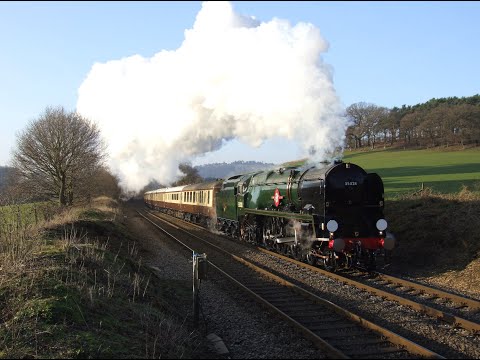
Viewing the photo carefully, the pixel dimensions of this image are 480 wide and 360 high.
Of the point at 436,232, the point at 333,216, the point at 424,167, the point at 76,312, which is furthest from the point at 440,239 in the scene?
the point at 424,167

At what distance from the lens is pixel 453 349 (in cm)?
623

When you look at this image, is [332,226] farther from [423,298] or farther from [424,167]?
[424,167]

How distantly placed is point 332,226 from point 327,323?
15.0 ft

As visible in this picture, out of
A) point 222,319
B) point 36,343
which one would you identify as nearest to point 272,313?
point 222,319

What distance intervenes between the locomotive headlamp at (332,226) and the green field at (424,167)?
17469 millimetres

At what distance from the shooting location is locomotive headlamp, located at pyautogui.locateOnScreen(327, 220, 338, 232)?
38.4 feet

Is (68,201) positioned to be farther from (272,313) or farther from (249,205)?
(272,313)

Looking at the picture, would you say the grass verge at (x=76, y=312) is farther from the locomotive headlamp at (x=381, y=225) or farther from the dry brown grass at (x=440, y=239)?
the dry brown grass at (x=440, y=239)

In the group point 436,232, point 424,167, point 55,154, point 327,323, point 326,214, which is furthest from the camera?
point 424,167

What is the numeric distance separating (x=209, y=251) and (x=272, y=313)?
9.34m

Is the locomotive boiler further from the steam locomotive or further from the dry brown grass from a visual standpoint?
the dry brown grass

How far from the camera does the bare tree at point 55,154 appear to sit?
2997 centimetres

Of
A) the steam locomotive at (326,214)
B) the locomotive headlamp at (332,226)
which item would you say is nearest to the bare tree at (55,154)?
the steam locomotive at (326,214)

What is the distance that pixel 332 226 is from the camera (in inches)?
463
